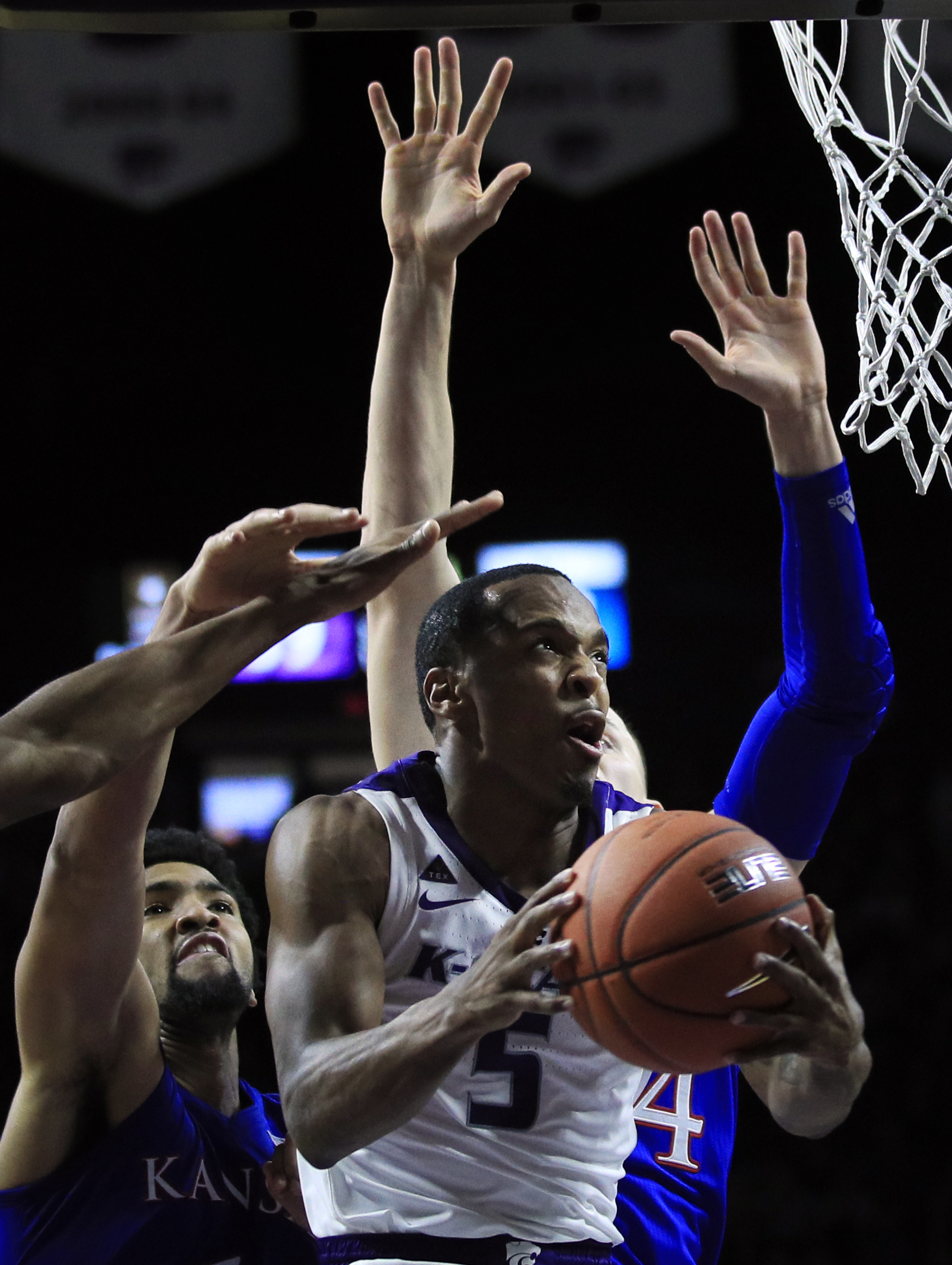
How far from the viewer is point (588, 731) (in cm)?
264

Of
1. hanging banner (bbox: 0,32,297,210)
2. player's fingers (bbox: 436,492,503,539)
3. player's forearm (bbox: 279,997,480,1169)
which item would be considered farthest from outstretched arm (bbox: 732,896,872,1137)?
hanging banner (bbox: 0,32,297,210)

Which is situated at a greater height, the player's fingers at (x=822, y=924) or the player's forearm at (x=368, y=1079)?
the player's fingers at (x=822, y=924)

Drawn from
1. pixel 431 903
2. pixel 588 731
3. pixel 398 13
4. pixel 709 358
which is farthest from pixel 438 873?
pixel 398 13

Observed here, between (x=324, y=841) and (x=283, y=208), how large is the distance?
6408mm

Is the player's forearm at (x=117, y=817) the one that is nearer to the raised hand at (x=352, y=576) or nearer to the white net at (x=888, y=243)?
the raised hand at (x=352, y=576)

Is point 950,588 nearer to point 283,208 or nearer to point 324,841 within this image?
point 283,208

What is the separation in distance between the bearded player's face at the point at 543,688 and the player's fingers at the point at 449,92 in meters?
1.34

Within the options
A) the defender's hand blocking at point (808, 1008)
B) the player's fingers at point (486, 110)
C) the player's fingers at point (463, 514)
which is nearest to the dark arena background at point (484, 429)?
the player's fingers at point (486, 110)

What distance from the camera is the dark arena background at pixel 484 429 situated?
7992 millimetres

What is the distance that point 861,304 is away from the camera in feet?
11.3

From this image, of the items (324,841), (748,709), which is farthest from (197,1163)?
(748,709)

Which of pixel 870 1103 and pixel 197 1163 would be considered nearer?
pixel 197 1163

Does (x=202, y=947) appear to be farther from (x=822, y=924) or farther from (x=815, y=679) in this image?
(x=822, y=924)

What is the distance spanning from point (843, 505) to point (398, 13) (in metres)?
1.42
